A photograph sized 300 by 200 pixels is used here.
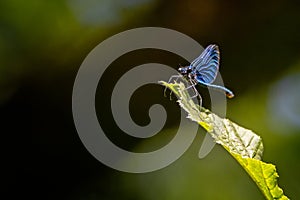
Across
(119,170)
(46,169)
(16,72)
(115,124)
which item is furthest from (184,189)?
(16,72)

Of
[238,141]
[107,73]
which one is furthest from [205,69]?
[107,73]

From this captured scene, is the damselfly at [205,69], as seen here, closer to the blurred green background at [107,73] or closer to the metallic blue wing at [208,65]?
the metallic blue wing at [208,65]

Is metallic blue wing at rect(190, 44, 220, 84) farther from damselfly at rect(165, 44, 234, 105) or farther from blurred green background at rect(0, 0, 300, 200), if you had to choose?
blurred green background at rect(0, 0, 300, 200)

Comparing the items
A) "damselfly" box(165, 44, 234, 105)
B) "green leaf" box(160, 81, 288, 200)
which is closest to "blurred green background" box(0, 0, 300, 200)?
"damselfly" box(165, 44, 234, 105)

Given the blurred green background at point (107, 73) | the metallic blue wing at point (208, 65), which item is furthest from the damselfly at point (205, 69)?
the blurred green background at point (107, 73)

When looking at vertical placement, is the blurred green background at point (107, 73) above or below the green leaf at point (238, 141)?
above

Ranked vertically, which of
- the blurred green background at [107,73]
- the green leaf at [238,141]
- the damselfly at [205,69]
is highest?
the blurred green background at [107,73]

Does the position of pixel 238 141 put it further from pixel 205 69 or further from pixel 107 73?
pixel 107 73
